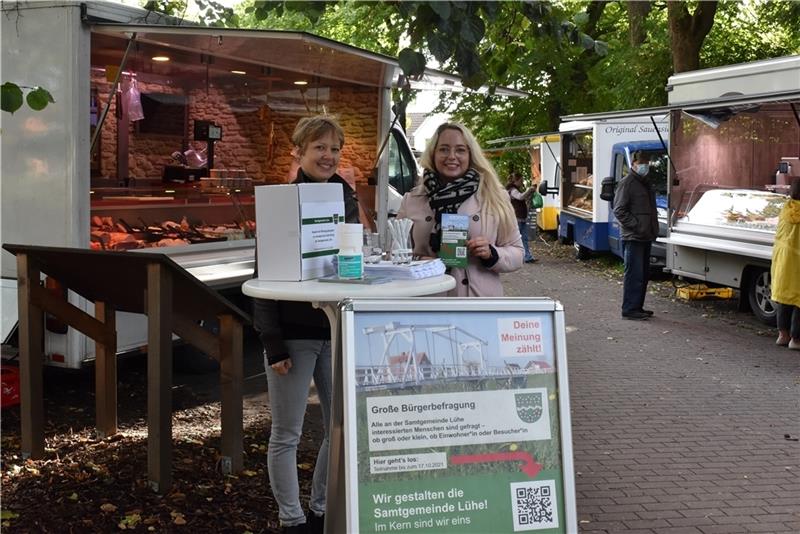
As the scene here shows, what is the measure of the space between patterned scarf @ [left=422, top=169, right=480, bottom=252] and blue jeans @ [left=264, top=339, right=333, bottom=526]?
0.79 meters

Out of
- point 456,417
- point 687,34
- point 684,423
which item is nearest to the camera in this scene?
point 456,417

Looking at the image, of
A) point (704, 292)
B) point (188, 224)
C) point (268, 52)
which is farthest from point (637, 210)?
point (188, 224)

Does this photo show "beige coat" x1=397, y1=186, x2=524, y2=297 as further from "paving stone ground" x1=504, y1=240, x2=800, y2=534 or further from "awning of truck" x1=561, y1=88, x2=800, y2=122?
"awning of truck" x1=561, y1=88, x2=800, y2=122

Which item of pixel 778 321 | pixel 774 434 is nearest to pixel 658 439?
pixel 774 434

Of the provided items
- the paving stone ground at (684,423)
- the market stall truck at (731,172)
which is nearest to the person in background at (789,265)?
the paving stone ground at (684,423)

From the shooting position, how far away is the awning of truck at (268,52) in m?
6.50

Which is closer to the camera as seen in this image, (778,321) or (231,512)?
(231,512)

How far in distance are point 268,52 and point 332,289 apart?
505 centimetres

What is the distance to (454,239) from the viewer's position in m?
4.25

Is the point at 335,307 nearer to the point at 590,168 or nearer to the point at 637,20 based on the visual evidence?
the point at 590,168

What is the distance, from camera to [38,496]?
4.95 m

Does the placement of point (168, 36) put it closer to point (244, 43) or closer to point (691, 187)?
point (244, 43)

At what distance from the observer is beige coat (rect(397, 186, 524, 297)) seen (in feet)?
14.5

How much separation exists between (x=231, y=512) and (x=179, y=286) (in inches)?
46.0
